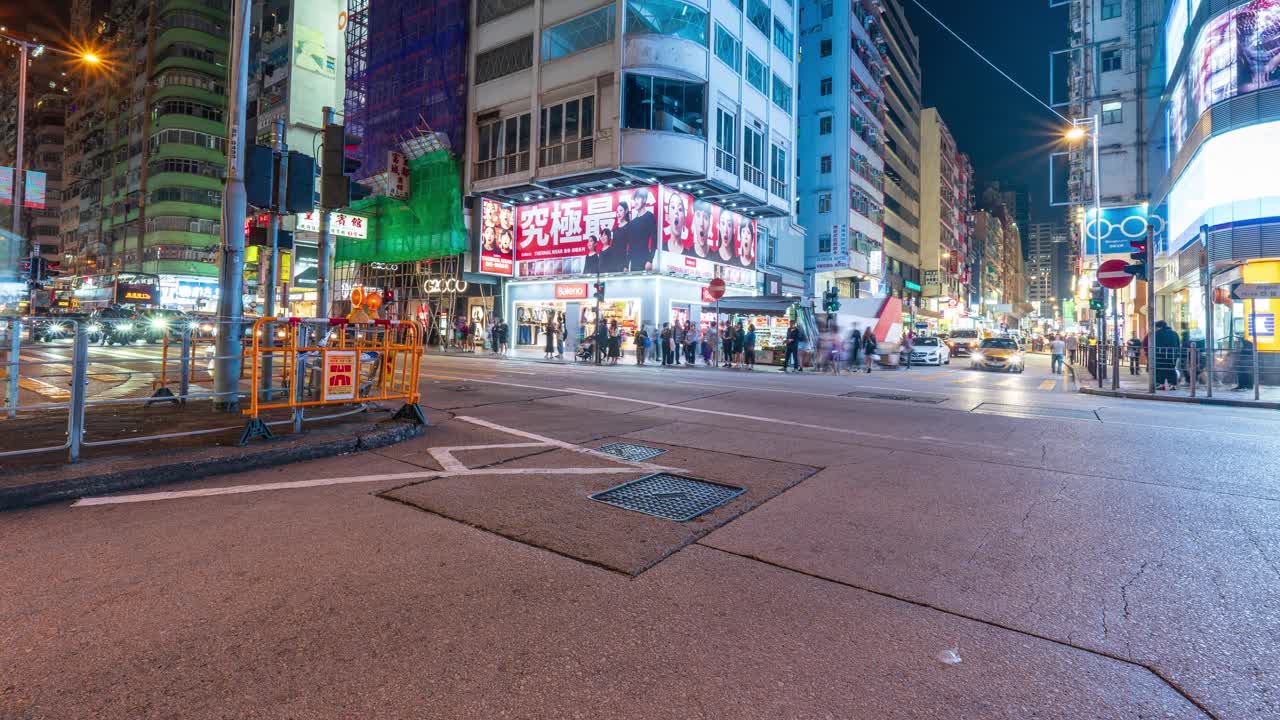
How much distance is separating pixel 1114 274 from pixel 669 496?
17.2m

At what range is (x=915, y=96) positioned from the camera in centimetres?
8194

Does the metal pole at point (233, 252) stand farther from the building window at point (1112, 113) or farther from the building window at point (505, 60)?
the building window at point (1112, 113)

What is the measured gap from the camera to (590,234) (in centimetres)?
3206

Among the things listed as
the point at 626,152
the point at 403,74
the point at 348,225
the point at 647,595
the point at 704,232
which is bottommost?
the point at 647,595

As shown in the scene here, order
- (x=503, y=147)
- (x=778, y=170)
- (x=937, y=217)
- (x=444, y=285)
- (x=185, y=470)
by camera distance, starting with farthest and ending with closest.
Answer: (x=937, y=217) < (x=444, y=285) < (x=778, y=170) < (x=503, y=147) < (x=185, y=470)

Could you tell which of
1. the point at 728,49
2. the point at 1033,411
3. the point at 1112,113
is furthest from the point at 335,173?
the point at 1112,113

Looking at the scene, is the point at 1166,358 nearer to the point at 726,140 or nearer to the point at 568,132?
the point at 726,140

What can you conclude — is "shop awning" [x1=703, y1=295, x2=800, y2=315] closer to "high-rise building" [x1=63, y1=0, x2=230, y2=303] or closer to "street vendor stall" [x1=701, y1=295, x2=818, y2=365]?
"street vendor stall" [x1=701, y1=295, x2=818, y2=365]

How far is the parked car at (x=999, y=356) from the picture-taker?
2659 cm

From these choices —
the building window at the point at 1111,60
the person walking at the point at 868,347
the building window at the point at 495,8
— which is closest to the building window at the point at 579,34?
the building window at the point at 495,8

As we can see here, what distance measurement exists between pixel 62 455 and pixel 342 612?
4485 millimetres

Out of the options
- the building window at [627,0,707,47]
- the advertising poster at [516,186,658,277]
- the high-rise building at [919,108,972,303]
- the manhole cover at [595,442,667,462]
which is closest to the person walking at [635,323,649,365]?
the advertising poster at [516,186,658,277]

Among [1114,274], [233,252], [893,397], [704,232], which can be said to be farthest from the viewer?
[704,232]

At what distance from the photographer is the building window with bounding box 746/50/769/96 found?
3472 cm
